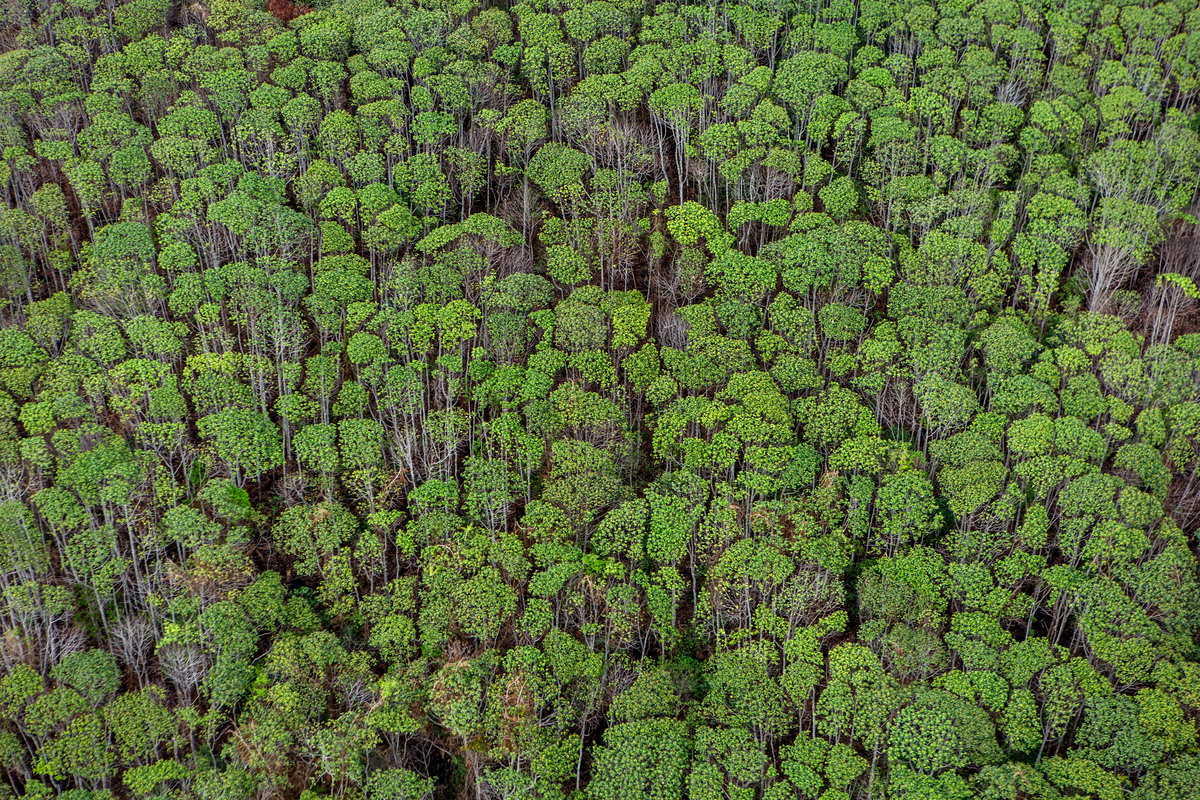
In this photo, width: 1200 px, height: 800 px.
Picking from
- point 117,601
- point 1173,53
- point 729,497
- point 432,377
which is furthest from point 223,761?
point 1173,53

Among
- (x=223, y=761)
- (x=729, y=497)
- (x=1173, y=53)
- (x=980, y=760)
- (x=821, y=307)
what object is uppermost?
(x=1173, y=53)

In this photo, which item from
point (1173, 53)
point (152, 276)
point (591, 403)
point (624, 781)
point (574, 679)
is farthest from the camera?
point (1173, 53)

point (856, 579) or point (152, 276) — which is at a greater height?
point (152, 276)

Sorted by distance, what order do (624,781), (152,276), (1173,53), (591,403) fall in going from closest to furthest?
(624,781) → (591,403) → (152,276) → (1173,53)

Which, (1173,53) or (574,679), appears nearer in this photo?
(574,679)

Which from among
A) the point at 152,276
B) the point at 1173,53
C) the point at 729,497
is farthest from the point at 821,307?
the point at 152,276

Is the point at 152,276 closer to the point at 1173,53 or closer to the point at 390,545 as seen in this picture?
the point at 390,545

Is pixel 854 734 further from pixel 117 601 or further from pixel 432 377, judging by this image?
pixel 117 601
